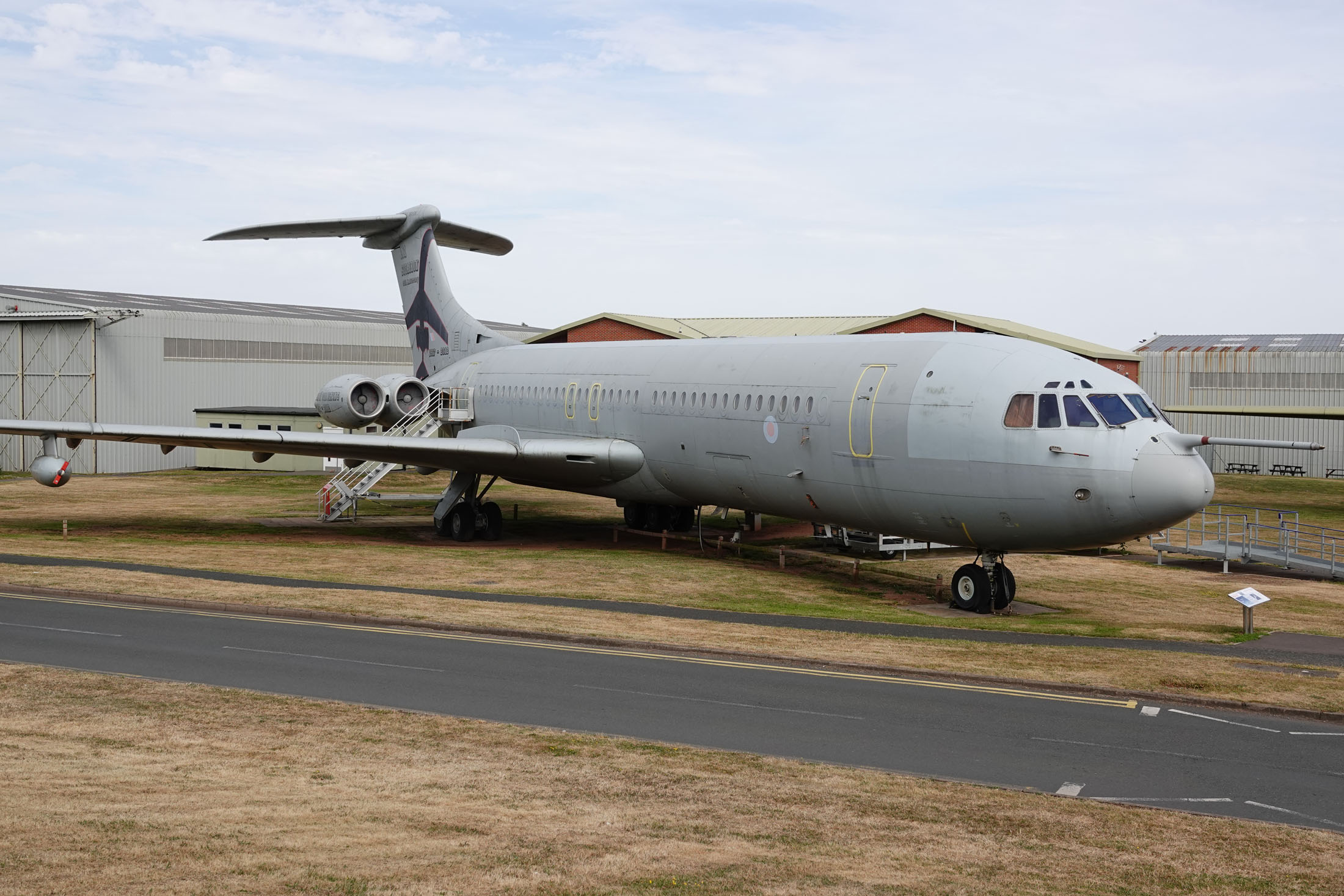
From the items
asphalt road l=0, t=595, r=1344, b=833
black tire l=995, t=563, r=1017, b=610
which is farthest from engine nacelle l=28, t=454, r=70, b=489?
black tire l=995, t=563, r=1017, b=610

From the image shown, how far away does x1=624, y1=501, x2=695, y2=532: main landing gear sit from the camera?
38219mm

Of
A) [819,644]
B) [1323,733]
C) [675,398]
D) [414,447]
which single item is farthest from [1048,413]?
[414,447]

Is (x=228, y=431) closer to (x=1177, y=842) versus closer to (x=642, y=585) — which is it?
(x=642, y=585)

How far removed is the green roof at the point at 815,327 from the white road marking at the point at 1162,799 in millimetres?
46159

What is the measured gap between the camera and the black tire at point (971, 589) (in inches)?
980

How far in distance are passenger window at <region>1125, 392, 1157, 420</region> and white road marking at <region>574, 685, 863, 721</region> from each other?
1004 cm

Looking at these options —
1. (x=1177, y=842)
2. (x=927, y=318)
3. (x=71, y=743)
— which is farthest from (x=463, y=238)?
(x=1177, y=842)

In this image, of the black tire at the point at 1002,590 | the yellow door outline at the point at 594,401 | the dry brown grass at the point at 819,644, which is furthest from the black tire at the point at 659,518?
the black tire at the point at 1002,590

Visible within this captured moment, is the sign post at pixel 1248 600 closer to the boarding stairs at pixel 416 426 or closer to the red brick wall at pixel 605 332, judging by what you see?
the boarding stairs at pixel 416 426

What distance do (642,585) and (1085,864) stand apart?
17.4 m

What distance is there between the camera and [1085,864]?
34.4 feet

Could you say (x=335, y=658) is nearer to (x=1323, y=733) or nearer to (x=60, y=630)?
(x=60, y=630)

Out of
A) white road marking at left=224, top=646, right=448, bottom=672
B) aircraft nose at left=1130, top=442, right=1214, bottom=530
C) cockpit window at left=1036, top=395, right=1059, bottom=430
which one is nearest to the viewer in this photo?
white road marking at left=224, top=646, right=448, bottom=672

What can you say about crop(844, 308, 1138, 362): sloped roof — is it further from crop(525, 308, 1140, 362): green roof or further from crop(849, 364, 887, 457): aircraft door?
crop(849, 364, 887, 457): aircraft door
